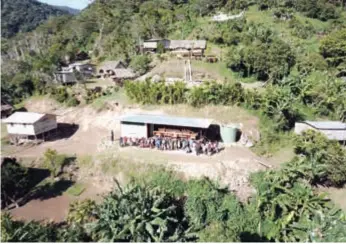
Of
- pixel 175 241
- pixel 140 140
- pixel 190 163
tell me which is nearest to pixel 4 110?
pixel 140 140

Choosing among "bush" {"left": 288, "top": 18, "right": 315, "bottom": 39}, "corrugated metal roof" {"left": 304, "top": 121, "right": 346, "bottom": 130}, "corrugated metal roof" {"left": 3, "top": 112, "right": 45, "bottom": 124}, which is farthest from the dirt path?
"bush" {"left": 288, "top": 18, "right": 315, "bottom": 39}

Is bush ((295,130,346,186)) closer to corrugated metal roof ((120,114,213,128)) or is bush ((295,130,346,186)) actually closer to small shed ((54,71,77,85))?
corrugated metal roof ((120,114,213,128))

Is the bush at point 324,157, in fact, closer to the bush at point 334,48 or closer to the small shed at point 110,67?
the bush at point 334,48

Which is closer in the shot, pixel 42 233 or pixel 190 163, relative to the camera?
pixel 42 233

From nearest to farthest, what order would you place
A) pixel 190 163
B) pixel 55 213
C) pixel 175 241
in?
pixel 175 241
pixel 55 213
pixel 190 163

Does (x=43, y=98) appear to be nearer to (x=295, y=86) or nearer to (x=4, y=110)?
(x=4, y=110)
